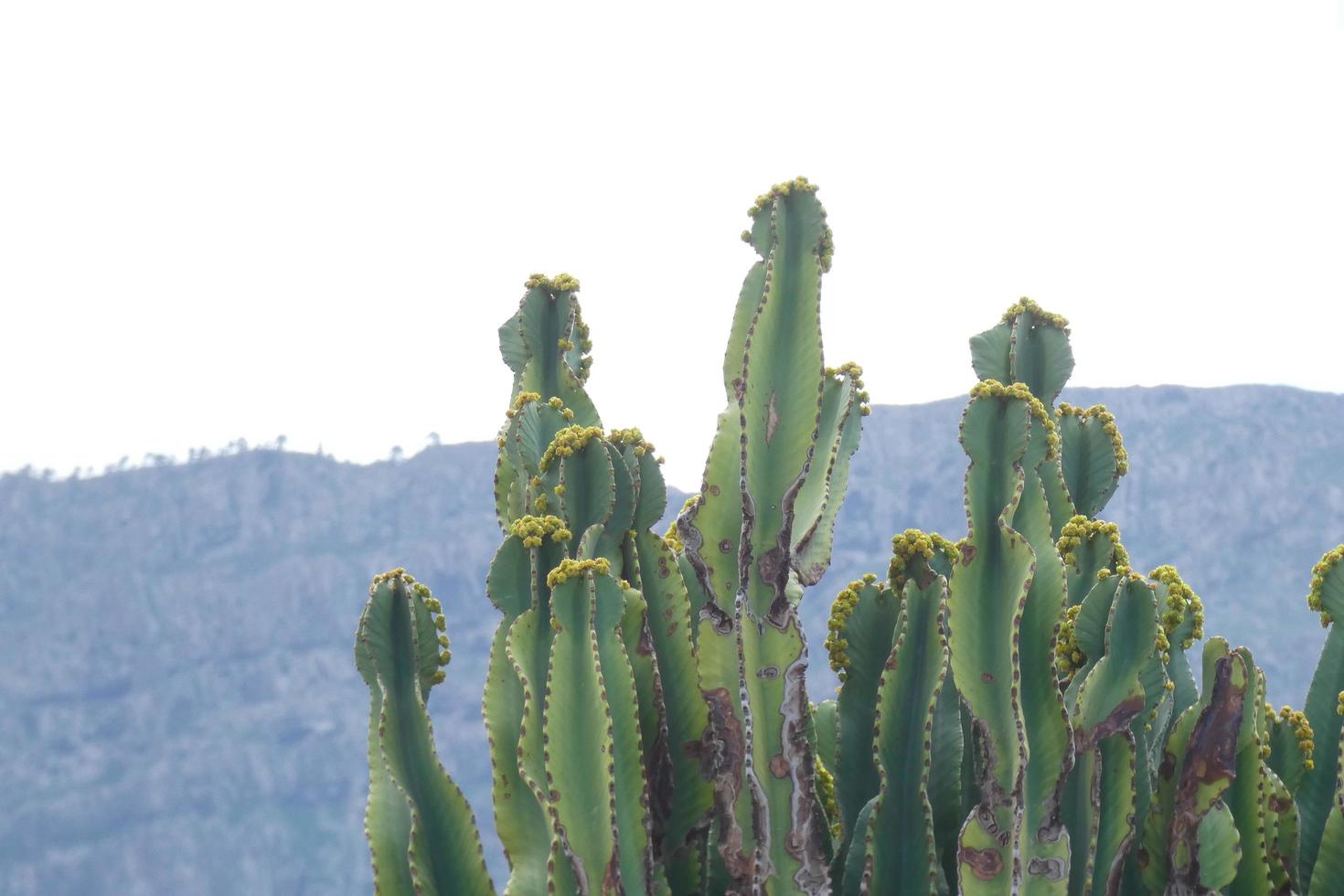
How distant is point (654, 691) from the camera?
282cm

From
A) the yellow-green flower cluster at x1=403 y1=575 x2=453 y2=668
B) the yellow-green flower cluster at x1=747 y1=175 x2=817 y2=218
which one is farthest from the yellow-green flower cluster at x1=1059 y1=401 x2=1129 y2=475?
the yellow-green flower cluster at x1=403 y1=575 x2=453 y2=668

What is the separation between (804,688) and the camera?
272 cm

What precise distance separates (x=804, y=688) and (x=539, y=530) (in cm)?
64

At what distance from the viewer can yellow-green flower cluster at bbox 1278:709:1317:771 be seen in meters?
3.23

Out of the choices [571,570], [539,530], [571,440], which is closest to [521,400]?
[571,440]

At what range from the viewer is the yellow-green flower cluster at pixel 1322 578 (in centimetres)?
308

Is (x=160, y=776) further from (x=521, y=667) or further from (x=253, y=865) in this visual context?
(x=521, y=667)

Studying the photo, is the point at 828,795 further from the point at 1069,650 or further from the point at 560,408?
the point at 560,408

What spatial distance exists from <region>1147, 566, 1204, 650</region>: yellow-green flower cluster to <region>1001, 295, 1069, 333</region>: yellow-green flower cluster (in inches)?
33.6

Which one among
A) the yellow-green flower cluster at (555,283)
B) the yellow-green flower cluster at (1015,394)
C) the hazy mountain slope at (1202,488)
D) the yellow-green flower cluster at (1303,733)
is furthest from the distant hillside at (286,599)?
the yellow-green flower cluster at (1015,394)

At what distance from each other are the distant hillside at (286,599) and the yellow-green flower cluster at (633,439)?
77.0 meters

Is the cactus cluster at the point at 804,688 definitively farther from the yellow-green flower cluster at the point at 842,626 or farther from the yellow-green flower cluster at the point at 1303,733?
the yellow-green flower cluster at the point at 1303,733

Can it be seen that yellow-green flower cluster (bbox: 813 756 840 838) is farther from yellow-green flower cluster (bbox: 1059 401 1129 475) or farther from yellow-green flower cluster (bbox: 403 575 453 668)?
yellow-green flower cluster (bbox: 1059 401 1129 475)

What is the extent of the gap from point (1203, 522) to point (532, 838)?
3775 inches
